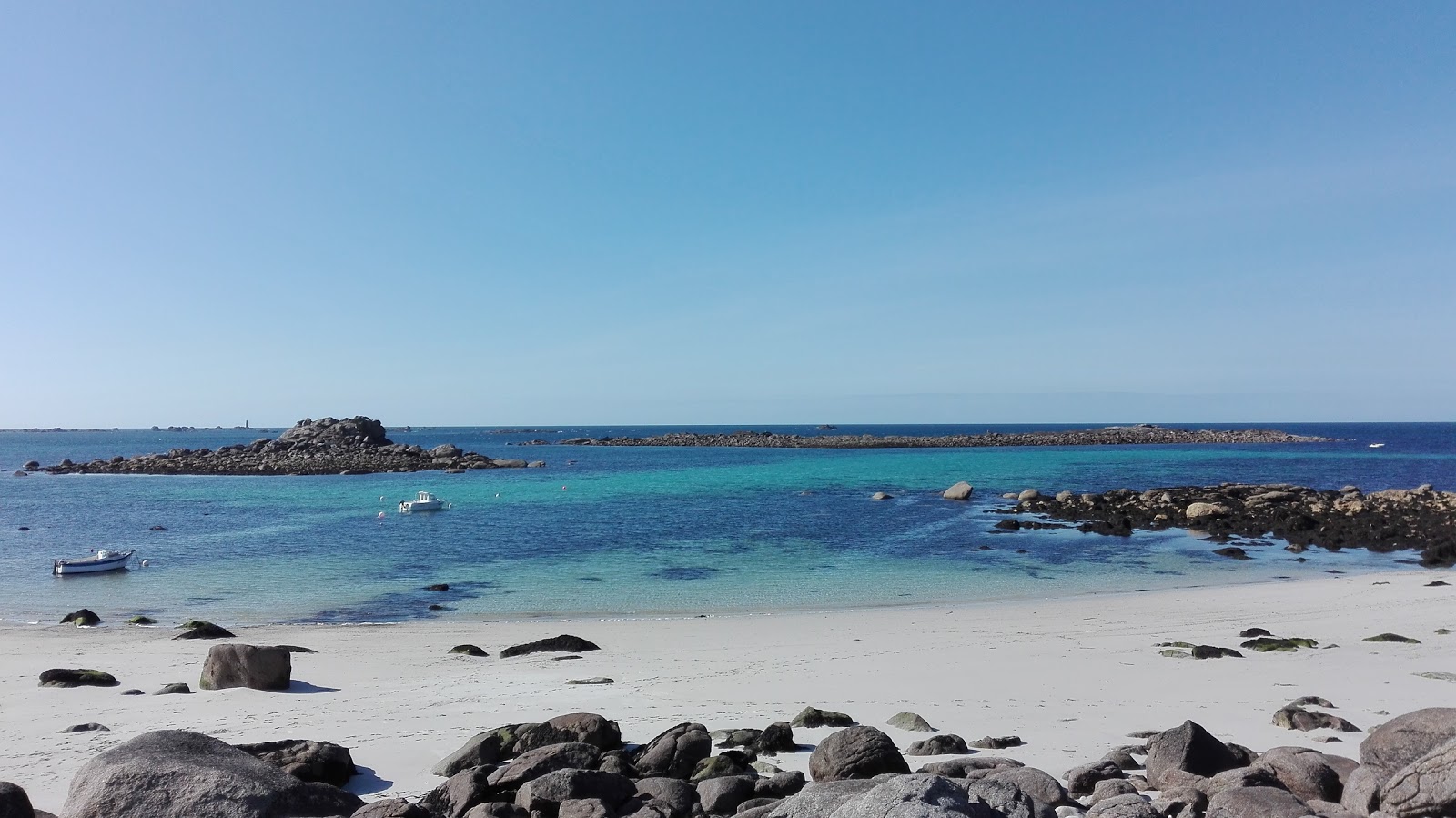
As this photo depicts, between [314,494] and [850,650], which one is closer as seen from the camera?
[850,650]

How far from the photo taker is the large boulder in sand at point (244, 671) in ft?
40.1

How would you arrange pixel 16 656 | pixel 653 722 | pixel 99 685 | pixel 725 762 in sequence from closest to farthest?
pixel 725 762 < pixel 653 722 < pixel 99 685 < pixel 16 656

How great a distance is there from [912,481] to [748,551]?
33605 millimetres

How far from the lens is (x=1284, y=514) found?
37250mm

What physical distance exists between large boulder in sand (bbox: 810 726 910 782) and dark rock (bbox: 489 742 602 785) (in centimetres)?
218

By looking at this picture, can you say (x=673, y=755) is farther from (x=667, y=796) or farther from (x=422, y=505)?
(x=422, y=505)

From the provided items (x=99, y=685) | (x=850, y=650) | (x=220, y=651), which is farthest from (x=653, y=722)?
(x=99, y=685)

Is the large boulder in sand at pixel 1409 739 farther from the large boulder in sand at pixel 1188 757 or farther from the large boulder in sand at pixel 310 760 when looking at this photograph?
the large boulder in sand at pixel 310 760

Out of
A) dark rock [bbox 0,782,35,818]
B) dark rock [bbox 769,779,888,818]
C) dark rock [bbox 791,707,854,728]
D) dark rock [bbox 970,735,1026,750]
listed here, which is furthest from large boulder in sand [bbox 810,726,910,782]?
dark rock [bbox 0,782,35,818]

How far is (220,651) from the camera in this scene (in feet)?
40.8

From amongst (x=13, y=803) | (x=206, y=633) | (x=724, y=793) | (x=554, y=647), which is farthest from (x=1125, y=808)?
(x=206, y=633)

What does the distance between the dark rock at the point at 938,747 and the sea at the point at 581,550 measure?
1120 centimetres

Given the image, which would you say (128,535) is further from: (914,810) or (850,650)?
(914,810)

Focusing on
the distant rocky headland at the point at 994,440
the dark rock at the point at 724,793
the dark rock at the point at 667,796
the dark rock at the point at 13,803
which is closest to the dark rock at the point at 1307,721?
the dark rock at the point at 724,793
